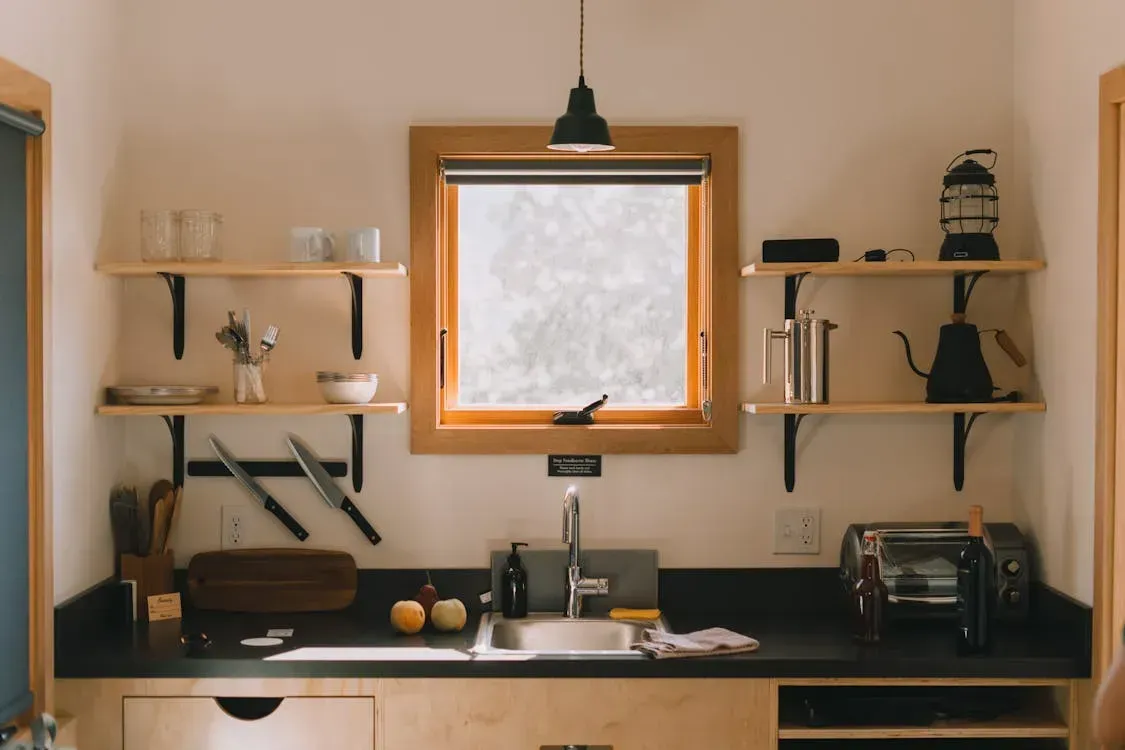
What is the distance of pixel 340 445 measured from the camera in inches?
117

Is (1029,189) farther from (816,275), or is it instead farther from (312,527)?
(312,527)

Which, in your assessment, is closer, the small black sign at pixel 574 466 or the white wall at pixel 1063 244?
the white wall at pixel 1063 244

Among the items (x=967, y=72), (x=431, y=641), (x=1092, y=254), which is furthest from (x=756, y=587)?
(x=967, y=72)

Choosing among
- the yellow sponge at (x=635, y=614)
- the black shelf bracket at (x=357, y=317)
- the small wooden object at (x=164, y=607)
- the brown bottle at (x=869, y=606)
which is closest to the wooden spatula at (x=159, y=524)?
the small wooden object at (x=164, y=607)

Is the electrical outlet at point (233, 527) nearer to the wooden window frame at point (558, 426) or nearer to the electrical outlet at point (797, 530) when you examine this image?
the wooden window frame at point (558, 426)

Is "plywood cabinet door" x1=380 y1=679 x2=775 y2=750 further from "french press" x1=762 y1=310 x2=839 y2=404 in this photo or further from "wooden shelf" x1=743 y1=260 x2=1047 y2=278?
"wooden shelf" x1=743 y1=260 x2=1047 y2=278

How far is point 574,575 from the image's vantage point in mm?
2857

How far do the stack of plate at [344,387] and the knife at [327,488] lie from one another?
222 millimetres

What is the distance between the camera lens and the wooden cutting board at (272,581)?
2881mm

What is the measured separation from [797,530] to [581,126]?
125 centimetres

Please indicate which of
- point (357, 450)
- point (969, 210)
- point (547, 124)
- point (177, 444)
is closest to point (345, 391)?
point (357, 450)

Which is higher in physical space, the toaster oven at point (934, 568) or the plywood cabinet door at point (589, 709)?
the toaster oven at point (934, 568)

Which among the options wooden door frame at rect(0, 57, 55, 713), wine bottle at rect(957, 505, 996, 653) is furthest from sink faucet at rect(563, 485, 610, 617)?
wooden door frame at rect(0, 57, 55, 713)

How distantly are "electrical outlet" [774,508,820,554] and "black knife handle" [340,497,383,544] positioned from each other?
1078 millimetres
